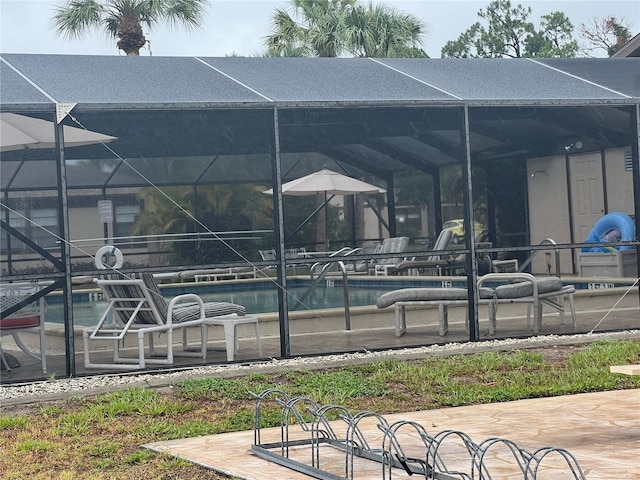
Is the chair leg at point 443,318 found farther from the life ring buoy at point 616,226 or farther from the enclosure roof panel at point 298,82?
the life ring buoy at point 616,226

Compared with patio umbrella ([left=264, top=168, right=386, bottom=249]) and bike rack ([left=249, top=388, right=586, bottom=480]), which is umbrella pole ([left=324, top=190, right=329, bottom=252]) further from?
bike rack ([left=249, top=388, right=586, bottom=480])

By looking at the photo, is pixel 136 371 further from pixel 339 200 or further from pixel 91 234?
pixel 339 200

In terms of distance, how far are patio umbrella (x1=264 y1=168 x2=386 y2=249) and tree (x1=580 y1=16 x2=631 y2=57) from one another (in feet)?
86.6

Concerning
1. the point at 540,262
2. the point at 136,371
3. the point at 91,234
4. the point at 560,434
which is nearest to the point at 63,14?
the point at 540,262

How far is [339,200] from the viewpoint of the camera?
1288 cm

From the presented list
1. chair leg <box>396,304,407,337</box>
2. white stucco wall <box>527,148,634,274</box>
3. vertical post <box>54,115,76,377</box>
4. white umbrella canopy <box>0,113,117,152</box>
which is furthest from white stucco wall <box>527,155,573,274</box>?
vertical post <box>54,115,76,377</box>

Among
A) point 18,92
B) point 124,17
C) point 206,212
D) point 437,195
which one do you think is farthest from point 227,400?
point 124,17

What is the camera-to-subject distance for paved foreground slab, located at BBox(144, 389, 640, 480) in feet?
15.7

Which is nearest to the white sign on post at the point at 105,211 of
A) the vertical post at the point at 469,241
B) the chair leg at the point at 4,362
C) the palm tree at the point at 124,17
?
the chair leg at the point at 4,362

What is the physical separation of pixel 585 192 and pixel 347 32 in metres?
11.8

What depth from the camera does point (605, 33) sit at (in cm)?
3762

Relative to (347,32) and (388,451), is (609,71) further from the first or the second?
(347,32)

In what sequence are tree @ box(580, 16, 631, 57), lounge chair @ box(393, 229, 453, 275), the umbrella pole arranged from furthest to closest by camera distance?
1. tree @ box(580, 16, 631, 57)
2. the umbrella pole
3. lounge chair @ box(393, 229, 453, 275)

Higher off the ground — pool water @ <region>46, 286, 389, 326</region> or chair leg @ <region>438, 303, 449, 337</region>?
pool water @ <region>46, 286, 389, 326</region>
